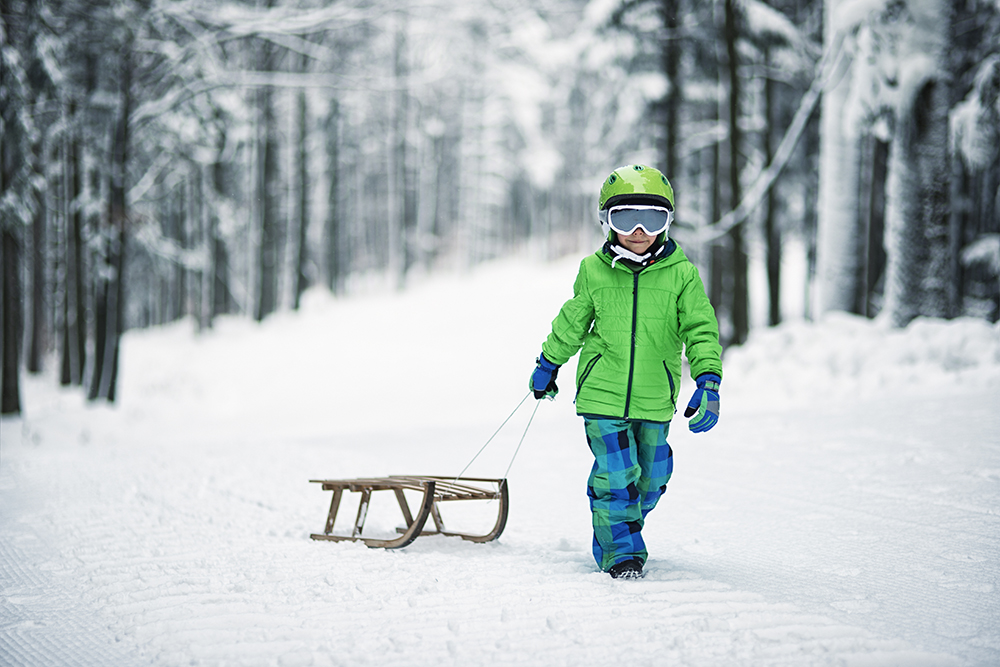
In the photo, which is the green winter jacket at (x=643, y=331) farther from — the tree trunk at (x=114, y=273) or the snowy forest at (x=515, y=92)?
the tree trunk at (x=114, y=273)

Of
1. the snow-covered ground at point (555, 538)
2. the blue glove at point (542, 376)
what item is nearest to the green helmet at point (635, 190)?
the blue glove at point (542, 376)

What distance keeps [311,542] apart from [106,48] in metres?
13.3

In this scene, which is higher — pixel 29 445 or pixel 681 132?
pixel 681 132

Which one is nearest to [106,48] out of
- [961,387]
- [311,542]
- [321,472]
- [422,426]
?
[422,426]

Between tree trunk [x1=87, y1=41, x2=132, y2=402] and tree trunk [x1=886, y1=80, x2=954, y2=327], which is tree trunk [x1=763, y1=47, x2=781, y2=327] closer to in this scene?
tree trunk [x1=886, y1=80, x2=954, y2=327]

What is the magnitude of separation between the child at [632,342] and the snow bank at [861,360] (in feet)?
19.3

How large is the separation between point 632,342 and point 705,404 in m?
0.50

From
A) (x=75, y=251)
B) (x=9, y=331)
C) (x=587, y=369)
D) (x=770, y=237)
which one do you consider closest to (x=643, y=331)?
(x=587, y=369)

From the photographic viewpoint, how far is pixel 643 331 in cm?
398

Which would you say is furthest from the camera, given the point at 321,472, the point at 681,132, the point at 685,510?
the point at 681,132

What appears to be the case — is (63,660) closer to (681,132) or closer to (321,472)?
(321,472)

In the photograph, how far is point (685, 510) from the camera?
5590 millimetres

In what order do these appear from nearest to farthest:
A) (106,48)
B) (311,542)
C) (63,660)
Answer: (63,660)
(311,542)
(106,48)

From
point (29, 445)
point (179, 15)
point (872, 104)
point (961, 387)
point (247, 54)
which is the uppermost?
point (247, 54)
